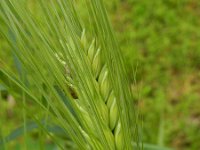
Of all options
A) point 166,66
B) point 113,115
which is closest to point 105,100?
point 113,115

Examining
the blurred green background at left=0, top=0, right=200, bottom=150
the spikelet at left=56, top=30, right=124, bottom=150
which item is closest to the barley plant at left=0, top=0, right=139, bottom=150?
the spikelet at left=56, top=30, right=124, bottom=150

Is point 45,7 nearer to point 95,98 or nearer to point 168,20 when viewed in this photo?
point 95,98

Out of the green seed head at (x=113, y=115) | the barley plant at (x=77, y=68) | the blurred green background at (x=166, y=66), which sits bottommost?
the blurred green background at (x=166, y=66)

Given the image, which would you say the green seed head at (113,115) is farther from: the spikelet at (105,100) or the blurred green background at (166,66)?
the blurred green background at (166,66)

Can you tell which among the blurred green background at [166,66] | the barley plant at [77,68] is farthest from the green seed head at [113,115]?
the blurred green background at [166,66]

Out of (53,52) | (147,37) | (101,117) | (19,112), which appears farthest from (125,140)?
(147,37)

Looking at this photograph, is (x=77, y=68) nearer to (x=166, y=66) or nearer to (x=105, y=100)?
(x=105, y=100)
